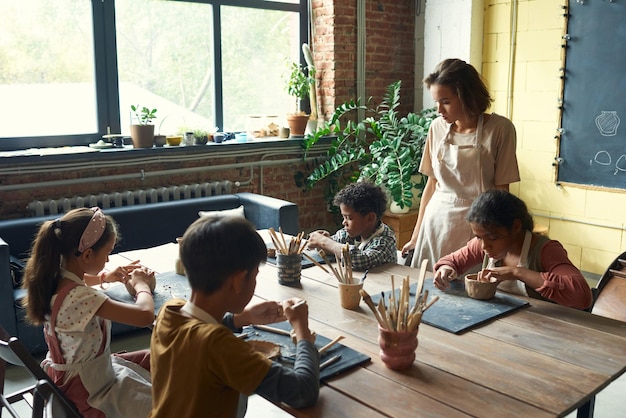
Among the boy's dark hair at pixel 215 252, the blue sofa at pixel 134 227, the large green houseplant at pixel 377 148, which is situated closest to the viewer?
the boy's dark hair at pixel 215 252

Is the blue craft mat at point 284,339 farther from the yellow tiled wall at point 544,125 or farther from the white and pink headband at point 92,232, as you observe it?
the yellow tiled wall at point 544,125

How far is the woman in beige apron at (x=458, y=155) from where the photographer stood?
2.85 metres

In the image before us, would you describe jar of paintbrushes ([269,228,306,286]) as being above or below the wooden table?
above

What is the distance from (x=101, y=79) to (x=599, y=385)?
3958mm

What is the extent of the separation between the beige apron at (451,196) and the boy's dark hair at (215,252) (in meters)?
1.69

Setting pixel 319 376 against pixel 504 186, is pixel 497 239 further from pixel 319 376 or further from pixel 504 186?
pixel 319 376

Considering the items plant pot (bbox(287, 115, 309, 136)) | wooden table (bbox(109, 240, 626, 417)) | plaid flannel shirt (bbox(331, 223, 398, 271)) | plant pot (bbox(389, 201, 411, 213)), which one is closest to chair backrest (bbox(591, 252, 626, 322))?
wooden table (bbox(109, 240, 626, 417))

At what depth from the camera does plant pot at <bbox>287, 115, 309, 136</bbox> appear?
5445 mm

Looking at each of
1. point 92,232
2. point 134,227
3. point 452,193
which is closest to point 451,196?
point 452,193

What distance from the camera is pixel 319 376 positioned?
1.58 meters

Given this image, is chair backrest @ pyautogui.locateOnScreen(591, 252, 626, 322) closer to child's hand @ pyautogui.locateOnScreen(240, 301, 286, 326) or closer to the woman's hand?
the woman's hand

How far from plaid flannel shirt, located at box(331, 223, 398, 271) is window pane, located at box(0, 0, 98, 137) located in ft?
8.84

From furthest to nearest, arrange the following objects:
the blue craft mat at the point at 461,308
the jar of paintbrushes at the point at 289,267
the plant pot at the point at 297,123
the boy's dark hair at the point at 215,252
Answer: the plant pot at the point at 297,123, the jar of paintbrushes at the point at 289,267, the blue craft mat at the point at 461,308, the boy's dark hair at the point at 215,252

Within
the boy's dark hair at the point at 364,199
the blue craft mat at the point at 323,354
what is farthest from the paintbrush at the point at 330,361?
the boy's dark hair at the point at 364,199
